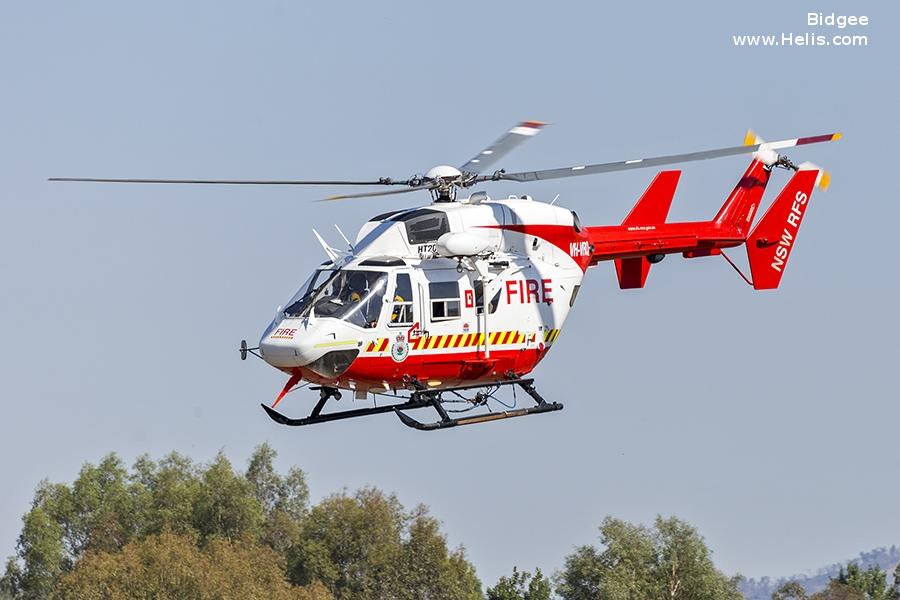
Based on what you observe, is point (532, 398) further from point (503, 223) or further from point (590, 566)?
point (590, 566)

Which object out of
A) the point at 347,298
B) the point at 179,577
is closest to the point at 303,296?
the point at 347,298

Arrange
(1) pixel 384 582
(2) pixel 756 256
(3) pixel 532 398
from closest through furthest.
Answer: (3) pixel 532 398
(2) pixel 756 256
(1) pixel 384 582

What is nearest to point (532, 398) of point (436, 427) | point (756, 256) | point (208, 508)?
point (436, 427)

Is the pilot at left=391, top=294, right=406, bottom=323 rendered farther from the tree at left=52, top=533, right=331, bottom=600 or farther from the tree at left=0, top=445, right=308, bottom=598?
the tree at left=0, top=445, right=308, bottom=598

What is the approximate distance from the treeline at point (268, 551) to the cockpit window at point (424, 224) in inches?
1285

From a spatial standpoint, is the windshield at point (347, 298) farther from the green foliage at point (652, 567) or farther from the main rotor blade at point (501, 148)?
the green foliage at point (652, 567)

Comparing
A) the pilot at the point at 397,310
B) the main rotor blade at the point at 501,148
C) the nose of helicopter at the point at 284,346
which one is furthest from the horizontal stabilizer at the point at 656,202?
the nose of helicopter at the point at 284,346

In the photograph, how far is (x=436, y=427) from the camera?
25984mm

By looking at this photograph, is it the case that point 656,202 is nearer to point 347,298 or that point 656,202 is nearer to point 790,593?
point 347,298

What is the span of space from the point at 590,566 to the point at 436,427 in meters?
39.2

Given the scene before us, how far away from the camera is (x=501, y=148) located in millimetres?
28422

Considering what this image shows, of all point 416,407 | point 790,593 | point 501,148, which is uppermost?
point 790,593

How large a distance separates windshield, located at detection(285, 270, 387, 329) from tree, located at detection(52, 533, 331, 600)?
32.7 m

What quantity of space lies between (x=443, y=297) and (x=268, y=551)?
42.8 m
